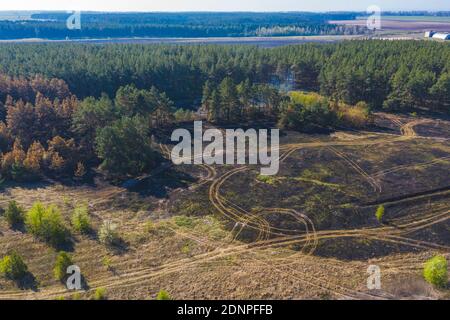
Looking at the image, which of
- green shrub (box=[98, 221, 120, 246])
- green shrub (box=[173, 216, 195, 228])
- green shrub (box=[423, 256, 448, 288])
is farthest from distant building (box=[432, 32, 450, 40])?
green shrub (box=[98, 221, 120, 246])

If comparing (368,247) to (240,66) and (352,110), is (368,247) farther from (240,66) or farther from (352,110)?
(240,66)

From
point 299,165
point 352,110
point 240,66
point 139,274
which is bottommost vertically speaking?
point 139,274

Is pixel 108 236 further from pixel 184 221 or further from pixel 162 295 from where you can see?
pixel 162 295

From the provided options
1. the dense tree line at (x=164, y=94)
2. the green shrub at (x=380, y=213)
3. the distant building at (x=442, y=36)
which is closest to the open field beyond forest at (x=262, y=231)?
the green shrub at (x=380, y=213)

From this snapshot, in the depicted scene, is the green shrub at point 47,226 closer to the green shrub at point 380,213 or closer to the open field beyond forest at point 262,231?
the open field beyond forest at point 262,231

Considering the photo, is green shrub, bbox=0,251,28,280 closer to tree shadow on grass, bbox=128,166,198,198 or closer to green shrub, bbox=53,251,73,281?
green shrub, bbox=53,251,73,281

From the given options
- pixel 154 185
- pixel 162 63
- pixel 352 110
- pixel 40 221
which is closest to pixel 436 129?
pixel 352 110

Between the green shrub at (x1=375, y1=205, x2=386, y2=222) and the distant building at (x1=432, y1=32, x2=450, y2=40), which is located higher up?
the distant building at (x1=432, y1=32, x2=450, y2=40)
